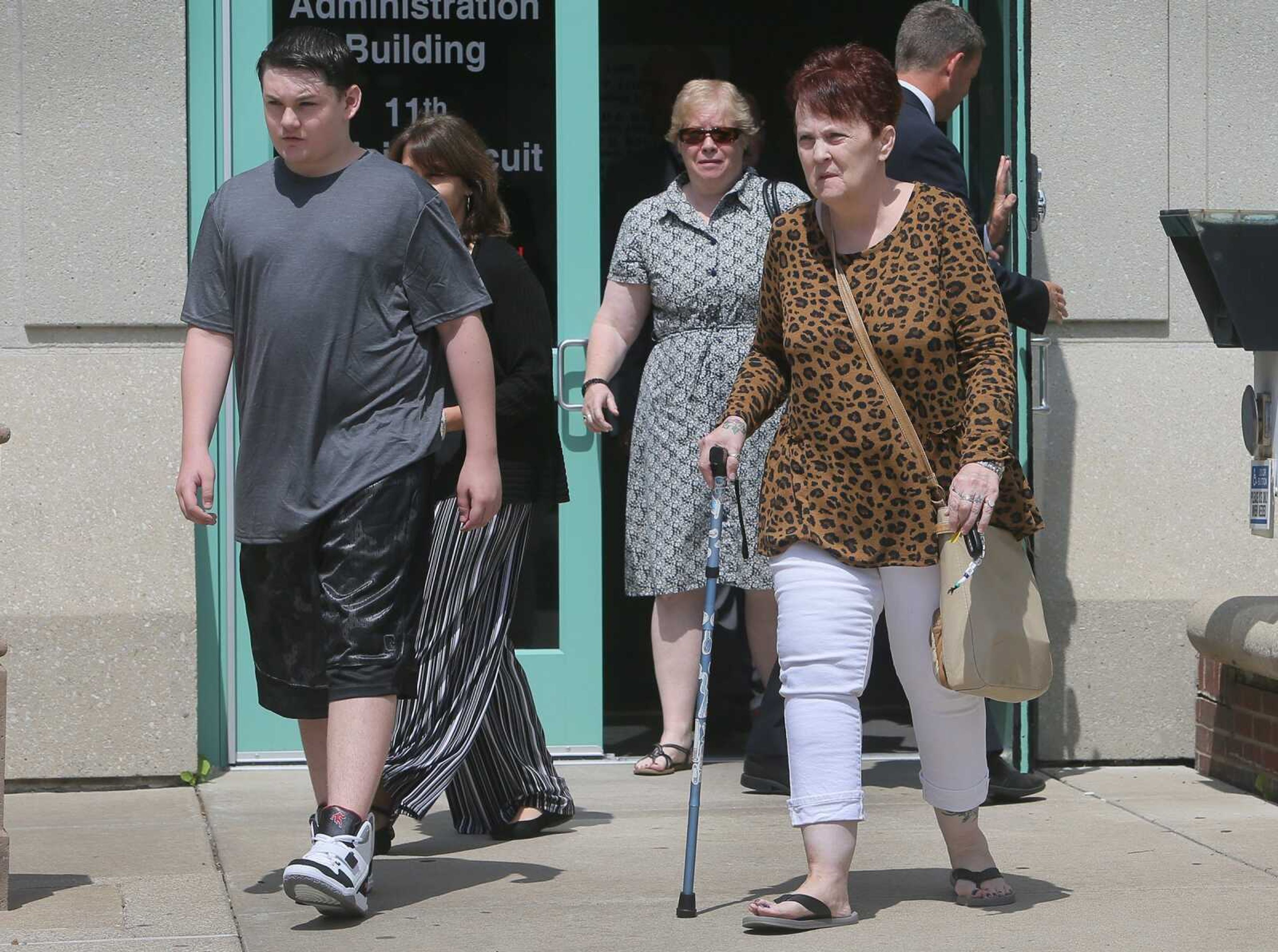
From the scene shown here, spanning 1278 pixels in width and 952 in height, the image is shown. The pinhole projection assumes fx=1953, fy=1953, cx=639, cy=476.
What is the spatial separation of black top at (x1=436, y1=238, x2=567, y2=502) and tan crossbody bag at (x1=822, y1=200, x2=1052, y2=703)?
1181mm

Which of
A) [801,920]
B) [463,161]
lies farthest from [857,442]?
[463,161]

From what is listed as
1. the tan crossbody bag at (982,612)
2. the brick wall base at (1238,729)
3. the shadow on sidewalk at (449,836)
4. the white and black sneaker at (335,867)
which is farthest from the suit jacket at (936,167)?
the white and black sneaker at (335,867)

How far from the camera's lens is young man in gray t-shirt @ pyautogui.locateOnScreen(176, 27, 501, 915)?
13.7ft

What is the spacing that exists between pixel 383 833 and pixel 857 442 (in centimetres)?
170

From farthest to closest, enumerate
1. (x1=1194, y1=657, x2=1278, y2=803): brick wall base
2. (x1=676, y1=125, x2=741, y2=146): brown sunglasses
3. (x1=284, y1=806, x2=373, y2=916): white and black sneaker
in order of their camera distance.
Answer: (x1=676, y1=125, x2=741, y2=146): brown sunglasses → (x1=1194, y1=657, x2=1278, y2=803): brick wall base → (x1=284, y1=806, x2=373, y2=916): white and black sneaker

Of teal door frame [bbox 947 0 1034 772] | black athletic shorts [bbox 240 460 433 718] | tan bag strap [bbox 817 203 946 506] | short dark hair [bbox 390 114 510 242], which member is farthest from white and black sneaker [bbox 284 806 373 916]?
teal door frame [bbox 947 0 1034 772]

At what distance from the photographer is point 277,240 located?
13.8 ft

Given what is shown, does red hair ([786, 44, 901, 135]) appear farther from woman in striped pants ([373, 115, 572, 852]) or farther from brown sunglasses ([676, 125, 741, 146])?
brown sunglasses ([676, 125, 741, 146])

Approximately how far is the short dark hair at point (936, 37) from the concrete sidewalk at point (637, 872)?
2101 mm

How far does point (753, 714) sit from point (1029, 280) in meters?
1.84

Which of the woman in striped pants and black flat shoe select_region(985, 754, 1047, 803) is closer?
the woman in striped pants

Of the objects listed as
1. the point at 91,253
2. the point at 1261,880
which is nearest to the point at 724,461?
the point at 1261,880

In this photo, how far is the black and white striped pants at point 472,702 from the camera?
490cm

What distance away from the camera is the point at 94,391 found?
5840 mm
